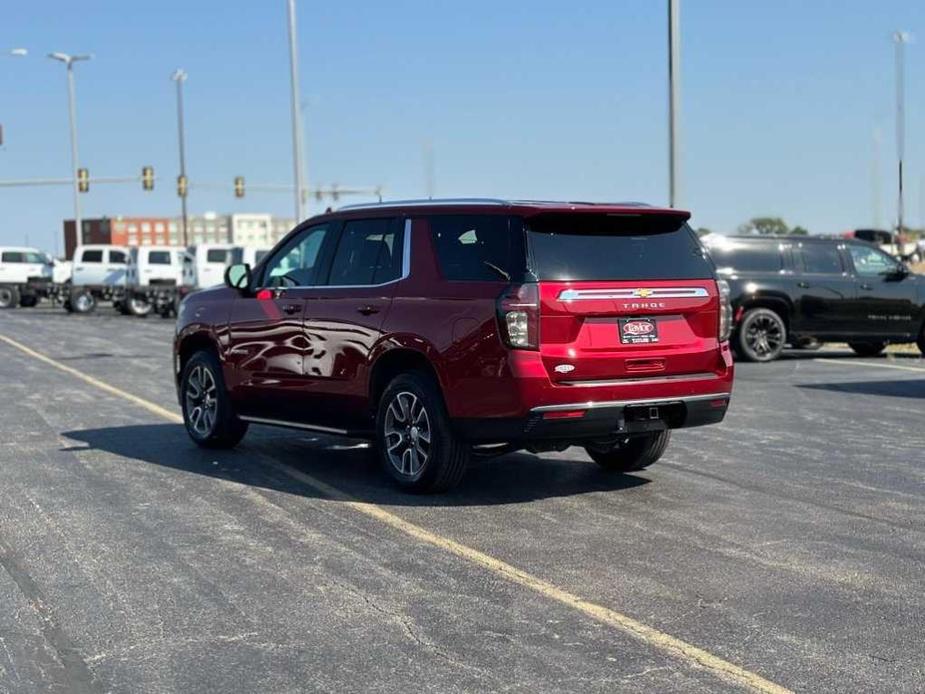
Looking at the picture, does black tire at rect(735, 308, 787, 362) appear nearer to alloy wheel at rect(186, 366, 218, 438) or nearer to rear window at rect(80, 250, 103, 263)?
alloy wheel at rect(186, 366, 218, 438)

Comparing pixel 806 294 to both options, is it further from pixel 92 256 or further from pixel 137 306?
pixel 92 256

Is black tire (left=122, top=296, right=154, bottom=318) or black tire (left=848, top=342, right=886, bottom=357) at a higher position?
black tire (left=122, top=296, right=154, bottom=318)

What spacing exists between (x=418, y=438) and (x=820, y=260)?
12747mm

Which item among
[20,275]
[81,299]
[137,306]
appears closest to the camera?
[137,306]

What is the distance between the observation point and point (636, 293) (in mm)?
7543

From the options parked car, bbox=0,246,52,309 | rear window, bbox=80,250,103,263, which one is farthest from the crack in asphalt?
parked car, bbox=0,246,52,309

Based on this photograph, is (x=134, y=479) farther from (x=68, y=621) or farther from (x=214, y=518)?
(x=68, y=621)

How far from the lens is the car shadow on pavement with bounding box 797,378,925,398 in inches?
561

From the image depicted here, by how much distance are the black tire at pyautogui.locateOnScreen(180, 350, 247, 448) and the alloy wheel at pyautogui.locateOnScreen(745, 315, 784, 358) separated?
10.8 m

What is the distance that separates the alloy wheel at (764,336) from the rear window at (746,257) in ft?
2.66

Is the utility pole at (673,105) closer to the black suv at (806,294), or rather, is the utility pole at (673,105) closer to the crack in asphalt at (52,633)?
the black suv at (806,294)

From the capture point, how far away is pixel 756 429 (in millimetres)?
11281

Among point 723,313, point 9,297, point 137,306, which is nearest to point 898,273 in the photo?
point 723,313

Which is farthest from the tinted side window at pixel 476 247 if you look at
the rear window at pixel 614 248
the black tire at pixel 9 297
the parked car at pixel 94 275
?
the black tire at pixel 9 297
